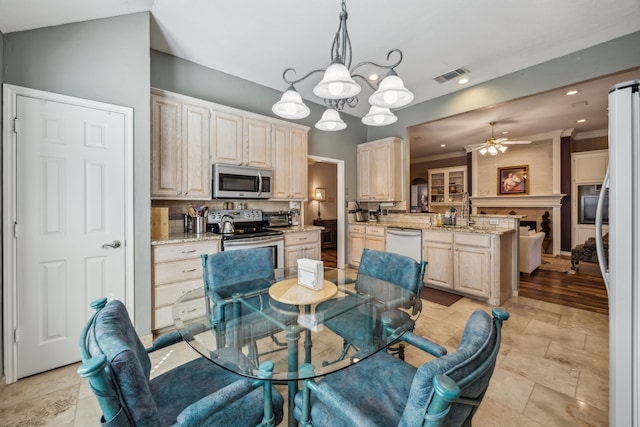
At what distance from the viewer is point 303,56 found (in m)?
3.16

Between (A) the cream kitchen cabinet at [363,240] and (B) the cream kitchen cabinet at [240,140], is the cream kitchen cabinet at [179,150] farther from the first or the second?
(A) the cream kitchen cabinet at [363,240]

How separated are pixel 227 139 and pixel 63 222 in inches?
70.3

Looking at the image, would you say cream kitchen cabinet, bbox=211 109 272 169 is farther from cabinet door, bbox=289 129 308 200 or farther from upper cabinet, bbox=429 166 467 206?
upper cabinet, bbox=429 166 467 206

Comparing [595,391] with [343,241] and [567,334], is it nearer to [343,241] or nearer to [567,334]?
[567,334]

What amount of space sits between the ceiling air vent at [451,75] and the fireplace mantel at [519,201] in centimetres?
498

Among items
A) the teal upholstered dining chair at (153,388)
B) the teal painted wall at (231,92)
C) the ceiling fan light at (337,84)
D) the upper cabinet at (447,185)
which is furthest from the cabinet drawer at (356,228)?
the upper cabinet at (447,185)

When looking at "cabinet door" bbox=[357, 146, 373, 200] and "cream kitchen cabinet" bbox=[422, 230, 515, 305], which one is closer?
"cream kitchen cabinet" bbox=[422, 230, 515, 305]

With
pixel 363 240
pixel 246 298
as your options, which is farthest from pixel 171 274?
pixel 363 240

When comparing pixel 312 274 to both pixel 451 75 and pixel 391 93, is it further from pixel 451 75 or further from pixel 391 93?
pixel 451 75

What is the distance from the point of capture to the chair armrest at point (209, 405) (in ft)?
2.68

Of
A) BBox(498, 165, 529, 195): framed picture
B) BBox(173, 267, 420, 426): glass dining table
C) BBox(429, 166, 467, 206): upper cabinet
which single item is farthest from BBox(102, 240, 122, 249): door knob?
BBox(498, 165, 529, 195): framed picture

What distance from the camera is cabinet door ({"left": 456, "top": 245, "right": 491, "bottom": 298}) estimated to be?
335 centimetres

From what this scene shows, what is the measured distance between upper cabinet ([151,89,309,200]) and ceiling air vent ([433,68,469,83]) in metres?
2.19

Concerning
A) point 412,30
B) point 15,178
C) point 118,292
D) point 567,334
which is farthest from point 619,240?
point 15,178
